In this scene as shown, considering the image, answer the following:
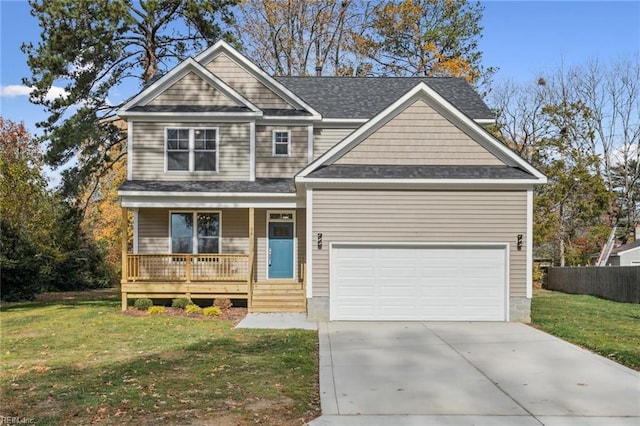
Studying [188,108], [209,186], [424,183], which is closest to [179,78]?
[188,108]

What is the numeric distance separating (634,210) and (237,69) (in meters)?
29.4

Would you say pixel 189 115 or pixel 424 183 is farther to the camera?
pixel 189 115

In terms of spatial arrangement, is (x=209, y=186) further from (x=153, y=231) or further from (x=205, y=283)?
(x=205, y=283)

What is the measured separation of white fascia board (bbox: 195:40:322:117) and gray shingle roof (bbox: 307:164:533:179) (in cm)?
432

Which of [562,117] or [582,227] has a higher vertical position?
[562,117]

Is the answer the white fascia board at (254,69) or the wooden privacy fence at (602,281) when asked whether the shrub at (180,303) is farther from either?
the wooden privacy fence at (602,281)

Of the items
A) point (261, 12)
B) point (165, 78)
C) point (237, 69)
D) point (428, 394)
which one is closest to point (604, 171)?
point (261, 12)

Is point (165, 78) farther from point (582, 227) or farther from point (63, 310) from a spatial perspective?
point (582, 227)

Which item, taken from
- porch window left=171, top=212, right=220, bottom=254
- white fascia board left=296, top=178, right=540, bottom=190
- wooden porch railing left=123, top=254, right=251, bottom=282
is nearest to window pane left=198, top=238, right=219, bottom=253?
porch window left=171, top=212, right=220, bottom=254

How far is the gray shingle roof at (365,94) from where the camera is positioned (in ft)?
55.3

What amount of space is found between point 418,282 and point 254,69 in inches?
350

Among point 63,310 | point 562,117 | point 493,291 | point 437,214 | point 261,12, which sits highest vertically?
point 261,12

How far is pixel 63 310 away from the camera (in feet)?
48.7

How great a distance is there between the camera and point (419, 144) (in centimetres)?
1264
